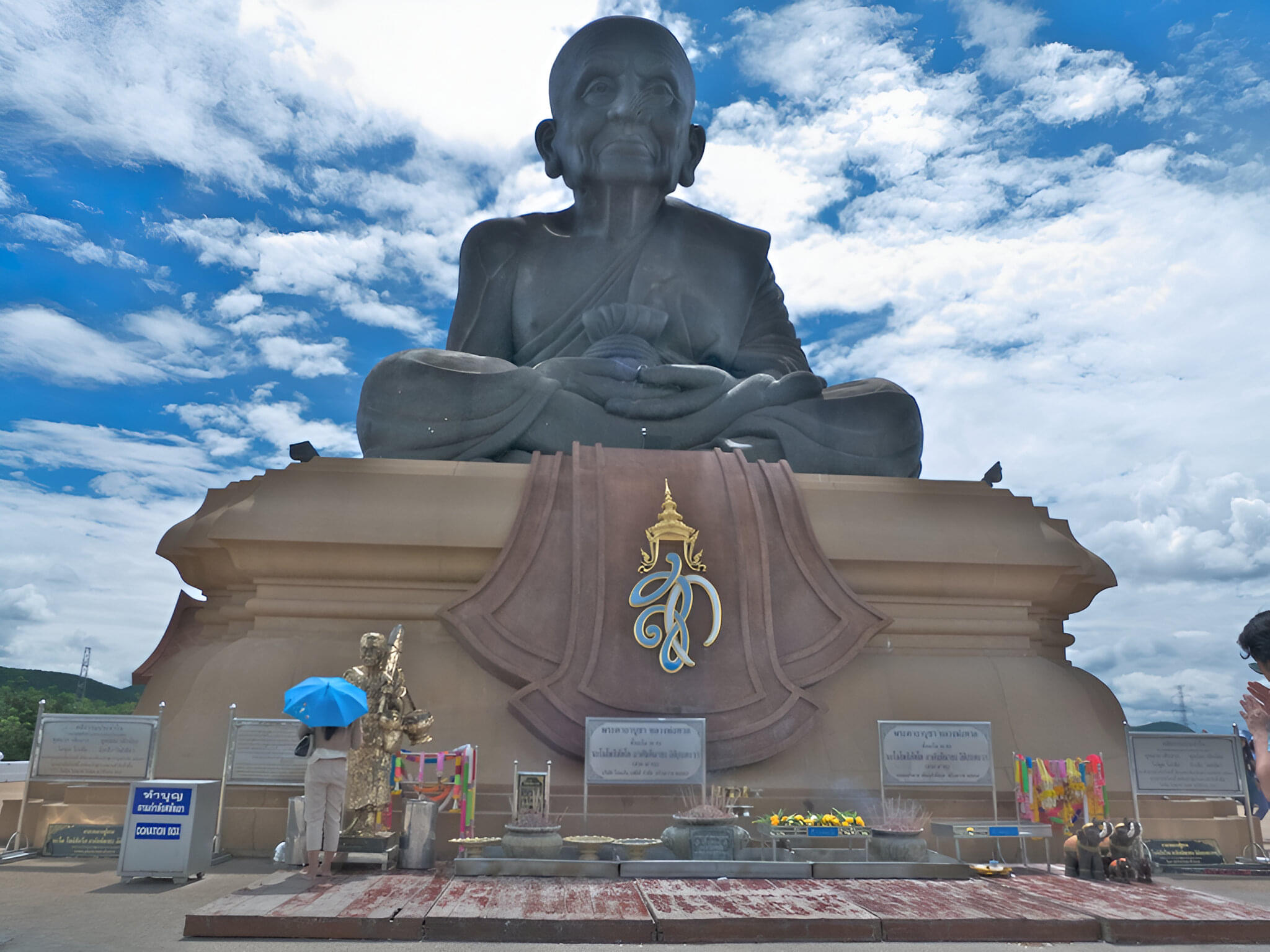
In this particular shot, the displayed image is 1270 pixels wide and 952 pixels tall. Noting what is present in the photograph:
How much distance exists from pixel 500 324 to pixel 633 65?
11.5 feet

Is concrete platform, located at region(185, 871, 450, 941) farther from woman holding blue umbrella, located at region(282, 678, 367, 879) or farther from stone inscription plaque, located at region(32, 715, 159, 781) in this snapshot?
stone inscription plaque, located at region(32, 715, 159, 781)

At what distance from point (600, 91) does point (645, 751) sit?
8.60m

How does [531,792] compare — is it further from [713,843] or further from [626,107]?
→ [626,107]

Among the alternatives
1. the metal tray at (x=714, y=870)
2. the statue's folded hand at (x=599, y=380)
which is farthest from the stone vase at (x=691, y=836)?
the statue's folded hand at (x=599, y=380)

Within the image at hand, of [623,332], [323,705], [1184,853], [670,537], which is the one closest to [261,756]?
[323,705]

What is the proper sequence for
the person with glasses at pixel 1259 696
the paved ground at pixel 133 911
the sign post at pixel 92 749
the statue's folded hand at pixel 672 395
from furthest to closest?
the statue's folded hand at pixel 672 395
the sign post at pixel 92 749
the paved ground at pixel 133 911
the person with glasses at pixel 1259 696

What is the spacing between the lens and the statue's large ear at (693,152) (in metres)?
12.9

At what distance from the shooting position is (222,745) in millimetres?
7113

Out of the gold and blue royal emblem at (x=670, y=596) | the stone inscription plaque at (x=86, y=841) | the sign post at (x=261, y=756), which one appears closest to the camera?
the stone inscription plaque at (x=86, y=841)

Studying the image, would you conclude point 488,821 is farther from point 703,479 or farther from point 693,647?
point 703,479

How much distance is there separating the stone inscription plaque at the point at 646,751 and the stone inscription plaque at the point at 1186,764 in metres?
2.98

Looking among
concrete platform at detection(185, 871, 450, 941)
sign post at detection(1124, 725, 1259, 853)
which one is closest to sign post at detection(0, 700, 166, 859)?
concrete platform at detection(185, 871, 450, 941)

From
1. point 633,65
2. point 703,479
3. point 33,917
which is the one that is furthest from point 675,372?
point 33,917

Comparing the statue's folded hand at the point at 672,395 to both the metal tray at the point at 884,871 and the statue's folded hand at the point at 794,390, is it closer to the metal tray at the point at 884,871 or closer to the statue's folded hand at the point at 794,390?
the statue's folded hand at the point at 794,390
